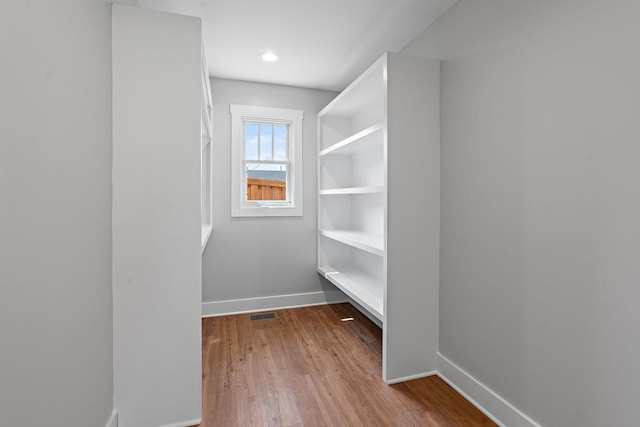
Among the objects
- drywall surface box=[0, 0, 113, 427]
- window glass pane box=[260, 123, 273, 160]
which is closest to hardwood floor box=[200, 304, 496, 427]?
drywall surface box=[0, 0, 113, 427]

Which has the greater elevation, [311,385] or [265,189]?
[265,189]

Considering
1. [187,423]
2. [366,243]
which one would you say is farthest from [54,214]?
[366,243]

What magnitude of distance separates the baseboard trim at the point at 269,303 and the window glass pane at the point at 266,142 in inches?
62.9

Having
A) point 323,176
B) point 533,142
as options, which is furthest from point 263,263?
point 533,142

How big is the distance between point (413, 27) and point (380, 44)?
0.33m

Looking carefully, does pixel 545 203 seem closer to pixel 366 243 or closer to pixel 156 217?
pixel 366 243

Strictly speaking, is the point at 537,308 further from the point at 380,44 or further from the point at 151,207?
the point at 380,44

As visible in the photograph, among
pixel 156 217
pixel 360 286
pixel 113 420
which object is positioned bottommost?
pixel 113 420

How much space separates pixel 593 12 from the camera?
4.34 feet

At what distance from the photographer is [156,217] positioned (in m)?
1.68

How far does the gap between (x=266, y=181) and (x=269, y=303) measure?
4.49 ft

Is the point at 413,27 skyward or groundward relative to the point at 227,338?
skyward

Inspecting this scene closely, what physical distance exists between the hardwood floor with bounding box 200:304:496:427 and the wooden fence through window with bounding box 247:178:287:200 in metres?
1.41

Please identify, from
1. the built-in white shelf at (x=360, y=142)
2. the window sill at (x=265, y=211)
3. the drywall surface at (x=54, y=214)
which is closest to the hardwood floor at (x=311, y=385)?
the drywall surface at (x=54, y=214)
